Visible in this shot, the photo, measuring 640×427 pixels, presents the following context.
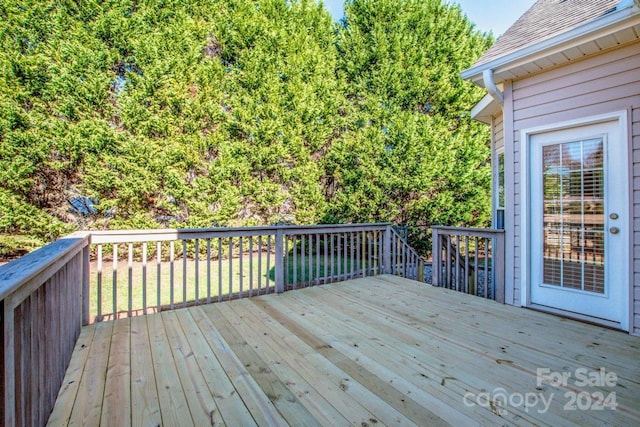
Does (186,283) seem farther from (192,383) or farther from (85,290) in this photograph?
(192,383)

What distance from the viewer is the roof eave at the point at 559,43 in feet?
8.46

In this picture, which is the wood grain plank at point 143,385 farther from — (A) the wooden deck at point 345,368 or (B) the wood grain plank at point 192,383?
(B) the wood grain plank at point 192,383

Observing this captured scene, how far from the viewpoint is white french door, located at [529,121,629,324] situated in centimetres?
290

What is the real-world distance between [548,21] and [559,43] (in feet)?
2.62

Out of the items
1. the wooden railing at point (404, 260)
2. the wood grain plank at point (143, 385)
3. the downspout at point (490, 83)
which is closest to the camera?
the wood grain plank at point (143, 385)

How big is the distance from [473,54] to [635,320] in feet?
25.1

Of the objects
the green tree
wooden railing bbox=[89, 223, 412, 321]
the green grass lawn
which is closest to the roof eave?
wooden railing bbox=[89, 223, 412, 321]

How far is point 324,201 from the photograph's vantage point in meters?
7.38

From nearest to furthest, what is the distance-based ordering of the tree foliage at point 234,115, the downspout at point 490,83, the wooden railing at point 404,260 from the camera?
the downspout at point 490,83 → the wooden railing at point 404,260 → the tree foliage at point 234,115

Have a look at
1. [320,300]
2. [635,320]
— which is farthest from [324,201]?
[635,320]

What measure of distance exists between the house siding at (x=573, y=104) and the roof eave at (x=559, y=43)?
295 mm

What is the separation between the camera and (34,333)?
59.2 inches

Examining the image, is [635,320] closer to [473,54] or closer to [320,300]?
[320,300]

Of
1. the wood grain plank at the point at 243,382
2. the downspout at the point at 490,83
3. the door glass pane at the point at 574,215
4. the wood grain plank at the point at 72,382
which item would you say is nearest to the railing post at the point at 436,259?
the door glass pane at the point at 574,215
